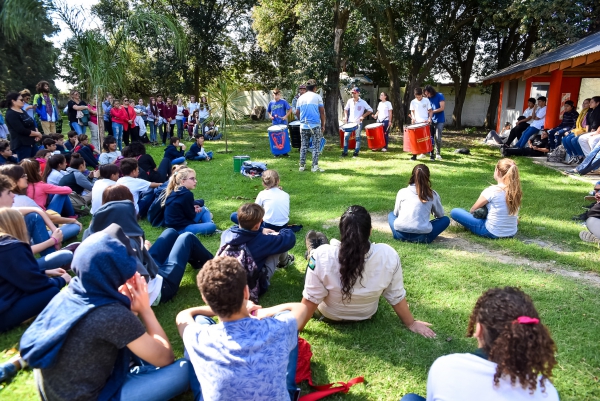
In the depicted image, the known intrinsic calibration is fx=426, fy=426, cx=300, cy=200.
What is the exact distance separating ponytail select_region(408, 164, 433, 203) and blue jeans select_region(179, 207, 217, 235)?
258 cm

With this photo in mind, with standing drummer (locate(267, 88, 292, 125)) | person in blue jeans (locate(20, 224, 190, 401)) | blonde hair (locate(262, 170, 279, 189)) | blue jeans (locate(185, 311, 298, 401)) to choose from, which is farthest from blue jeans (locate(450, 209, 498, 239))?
standing drummer (locate(267, 88, 292, 125))

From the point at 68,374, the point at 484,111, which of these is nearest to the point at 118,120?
the point at 68,374

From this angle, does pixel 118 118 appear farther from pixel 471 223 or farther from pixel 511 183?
pixel 511 183

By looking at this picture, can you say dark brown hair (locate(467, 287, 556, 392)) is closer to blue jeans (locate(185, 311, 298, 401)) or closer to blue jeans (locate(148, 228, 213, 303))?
blue jeans (locate(185, 311, 298, 401))

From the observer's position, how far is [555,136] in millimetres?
10609

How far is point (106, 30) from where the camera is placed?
Answer: 961 cm

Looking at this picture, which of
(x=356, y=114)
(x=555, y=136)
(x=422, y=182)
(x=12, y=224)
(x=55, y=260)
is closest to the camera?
(x=12, y=224)

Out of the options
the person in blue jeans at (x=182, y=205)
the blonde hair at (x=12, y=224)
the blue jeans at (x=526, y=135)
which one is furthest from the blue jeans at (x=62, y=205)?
the blue jeans at (x=526, y=135)

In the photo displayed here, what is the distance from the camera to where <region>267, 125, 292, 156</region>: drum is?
1090 centimetres

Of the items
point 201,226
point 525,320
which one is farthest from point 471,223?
point 525,320

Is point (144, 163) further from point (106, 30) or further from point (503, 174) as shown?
point (503, 174)

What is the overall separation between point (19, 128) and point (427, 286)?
7360mm

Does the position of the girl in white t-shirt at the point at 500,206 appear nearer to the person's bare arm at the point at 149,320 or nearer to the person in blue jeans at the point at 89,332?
the person's bare arm at the point at 149,320

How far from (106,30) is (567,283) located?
10.00m
